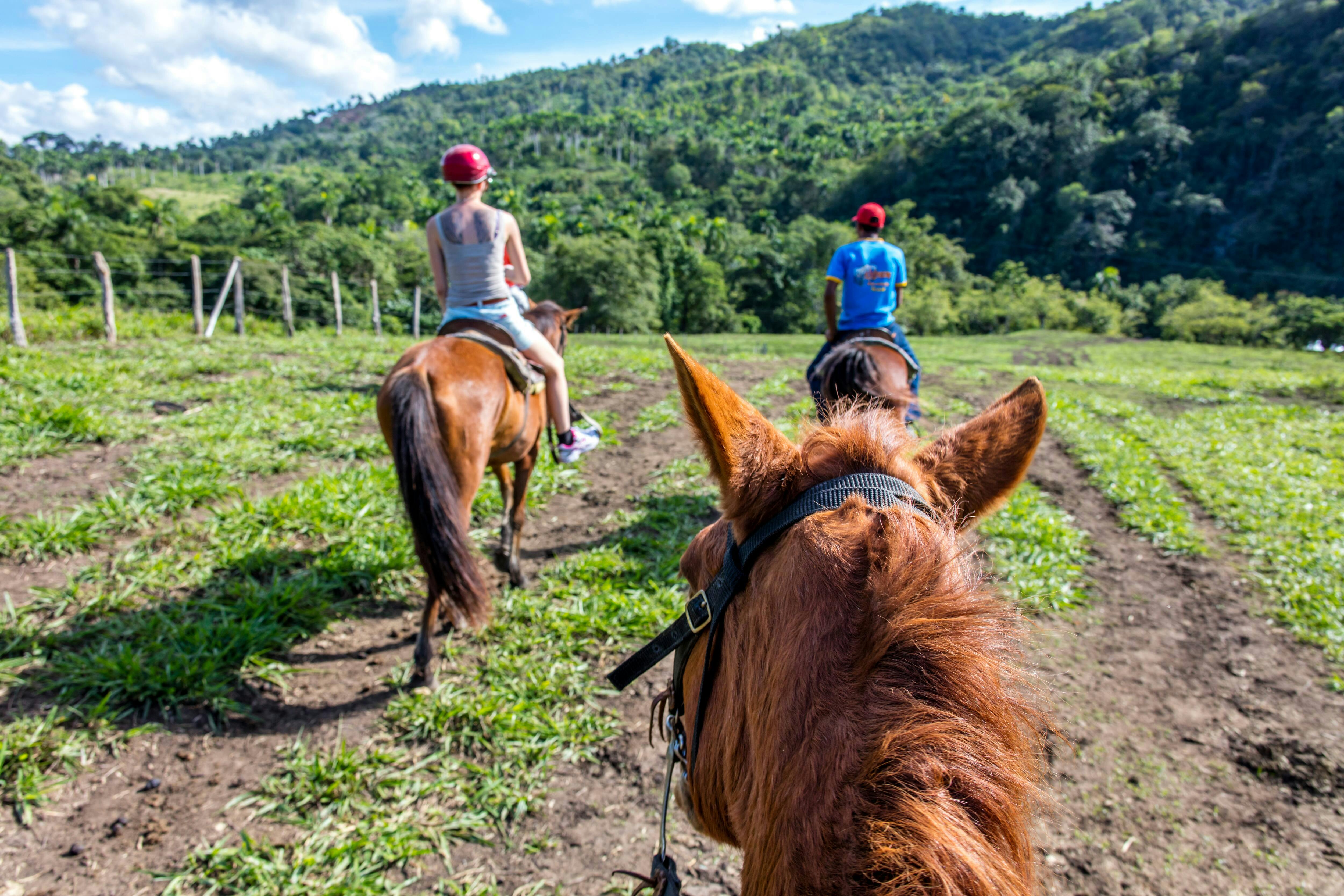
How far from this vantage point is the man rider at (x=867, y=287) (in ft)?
17.9

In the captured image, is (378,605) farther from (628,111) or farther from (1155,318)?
(628,111)

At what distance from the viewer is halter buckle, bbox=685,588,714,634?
134 cm

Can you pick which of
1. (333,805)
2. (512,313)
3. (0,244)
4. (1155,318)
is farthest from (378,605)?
(1155,318)

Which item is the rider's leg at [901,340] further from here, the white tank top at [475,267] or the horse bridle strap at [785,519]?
the horse bridle strap at [785,519]

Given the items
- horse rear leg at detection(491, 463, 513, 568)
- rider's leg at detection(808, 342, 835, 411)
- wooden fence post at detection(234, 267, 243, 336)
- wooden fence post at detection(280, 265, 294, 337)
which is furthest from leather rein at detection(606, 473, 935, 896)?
wooden fence post at detection(280, 265, 294, 337)

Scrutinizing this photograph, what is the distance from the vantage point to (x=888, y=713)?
851 millimetres

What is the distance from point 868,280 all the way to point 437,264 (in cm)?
358

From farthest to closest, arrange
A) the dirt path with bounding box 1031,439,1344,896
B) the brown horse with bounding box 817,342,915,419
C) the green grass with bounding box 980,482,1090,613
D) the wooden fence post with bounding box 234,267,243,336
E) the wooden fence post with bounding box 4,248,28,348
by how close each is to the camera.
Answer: the wooden fence post with bounding box 234,267,243,336 → the wooden fence post with bounding box 4,248,28,348 → the green grass with bounding box 980,482,1090,613 → the brown horse with bounding box 817,342,915,419 → the dirt path with bounding box 1031,439,1344,896

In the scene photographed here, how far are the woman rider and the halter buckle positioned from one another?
354 cm

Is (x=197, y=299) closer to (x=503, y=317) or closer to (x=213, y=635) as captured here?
(x=503, y=317)

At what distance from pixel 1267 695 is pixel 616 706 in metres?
4.26

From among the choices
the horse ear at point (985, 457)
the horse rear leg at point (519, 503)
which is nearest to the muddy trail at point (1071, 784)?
the horse ear at point (985, 457)

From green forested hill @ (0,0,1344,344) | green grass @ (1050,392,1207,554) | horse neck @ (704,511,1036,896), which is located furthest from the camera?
green forested hill @ (0,0,1344,344)

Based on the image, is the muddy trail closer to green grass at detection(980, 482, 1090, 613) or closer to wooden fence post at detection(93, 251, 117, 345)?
green grass at detection(980, 482, 1090, 613)
